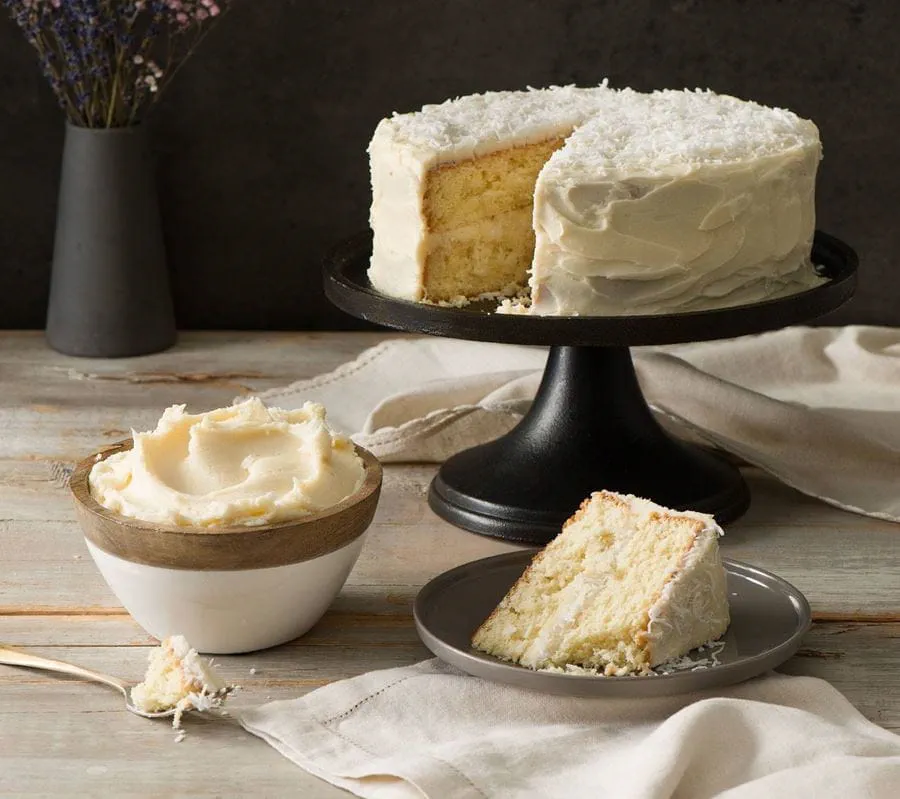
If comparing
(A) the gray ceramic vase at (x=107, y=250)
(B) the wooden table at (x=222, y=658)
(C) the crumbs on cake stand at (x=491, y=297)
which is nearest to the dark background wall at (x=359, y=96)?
(A) the gray ceramic vase at (x=107, y=250)

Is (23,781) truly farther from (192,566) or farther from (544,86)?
(544,86)

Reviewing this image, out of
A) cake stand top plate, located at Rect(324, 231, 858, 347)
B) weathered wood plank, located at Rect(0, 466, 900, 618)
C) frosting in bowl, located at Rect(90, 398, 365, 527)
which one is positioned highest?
cake stand top plate, located at Rect(324, 231, 858, 347)

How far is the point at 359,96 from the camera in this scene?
3771 millimetres

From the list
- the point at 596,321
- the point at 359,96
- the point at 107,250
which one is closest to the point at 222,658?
the point at 596,321

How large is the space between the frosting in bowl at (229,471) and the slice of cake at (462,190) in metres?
0.56

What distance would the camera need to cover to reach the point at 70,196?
139 inches

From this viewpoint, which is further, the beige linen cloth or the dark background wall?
the dark background wall

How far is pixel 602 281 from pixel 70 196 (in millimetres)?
1565

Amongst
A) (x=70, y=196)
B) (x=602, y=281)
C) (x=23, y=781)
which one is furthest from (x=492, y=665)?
(x=70, y=196)

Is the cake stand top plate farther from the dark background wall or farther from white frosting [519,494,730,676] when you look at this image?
the dark background wall

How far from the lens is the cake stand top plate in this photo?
7.75 ft

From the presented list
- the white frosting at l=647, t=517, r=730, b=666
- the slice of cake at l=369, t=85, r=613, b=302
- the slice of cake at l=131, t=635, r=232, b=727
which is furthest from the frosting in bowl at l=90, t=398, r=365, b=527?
the slice of cake at l=369, t=85, r=613, b=302

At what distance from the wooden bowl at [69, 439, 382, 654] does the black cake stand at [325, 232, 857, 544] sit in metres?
0.44

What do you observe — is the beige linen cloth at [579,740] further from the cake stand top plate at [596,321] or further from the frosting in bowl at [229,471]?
the cake stand top plate at [596,321]
